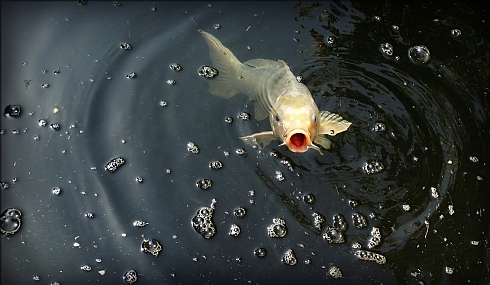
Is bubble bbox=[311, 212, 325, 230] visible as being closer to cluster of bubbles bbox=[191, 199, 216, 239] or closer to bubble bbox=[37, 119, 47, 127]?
cluster of bubbles bbox=[191, 199, 216, 239]

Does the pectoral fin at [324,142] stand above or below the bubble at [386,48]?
below

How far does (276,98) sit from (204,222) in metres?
0.69

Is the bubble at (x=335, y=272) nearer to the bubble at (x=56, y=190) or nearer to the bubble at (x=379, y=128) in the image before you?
the bubble at (x=379, y=128)

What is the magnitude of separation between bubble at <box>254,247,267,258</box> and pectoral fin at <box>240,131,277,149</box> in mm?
515

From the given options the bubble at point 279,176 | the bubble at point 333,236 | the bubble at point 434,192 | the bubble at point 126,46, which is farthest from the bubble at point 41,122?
the bubble at point 434,192

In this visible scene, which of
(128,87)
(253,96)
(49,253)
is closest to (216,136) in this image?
(253,96)

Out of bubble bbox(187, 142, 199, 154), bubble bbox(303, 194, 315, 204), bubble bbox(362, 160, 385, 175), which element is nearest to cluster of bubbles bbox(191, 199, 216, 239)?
bubble bbox(187, 142, 199, 154)

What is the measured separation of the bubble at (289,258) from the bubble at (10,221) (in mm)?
1326

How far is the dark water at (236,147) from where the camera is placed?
6.56 feet

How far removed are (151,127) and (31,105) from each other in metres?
0.71

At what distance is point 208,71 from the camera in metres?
2.41

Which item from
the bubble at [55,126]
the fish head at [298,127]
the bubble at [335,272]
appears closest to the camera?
the fish head at [298,127]

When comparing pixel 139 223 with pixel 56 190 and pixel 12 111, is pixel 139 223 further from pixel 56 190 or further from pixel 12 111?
pixel 12 111

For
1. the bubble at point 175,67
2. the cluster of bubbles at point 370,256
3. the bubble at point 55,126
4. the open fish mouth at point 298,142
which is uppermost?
the open fish mouth at point 298,142
